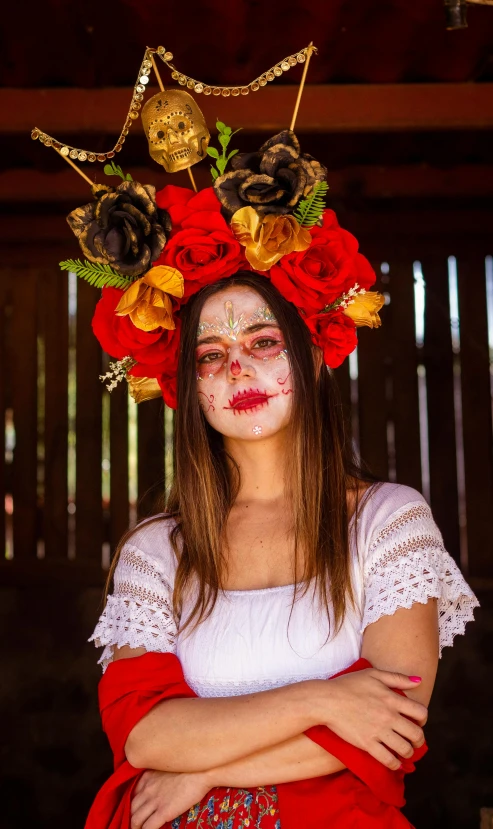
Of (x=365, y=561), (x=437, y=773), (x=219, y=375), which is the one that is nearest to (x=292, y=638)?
(x=365, y=561)

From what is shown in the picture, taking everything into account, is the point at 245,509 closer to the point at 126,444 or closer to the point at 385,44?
the point at 385,44

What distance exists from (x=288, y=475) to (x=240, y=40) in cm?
172

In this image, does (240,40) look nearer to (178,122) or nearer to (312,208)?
(178,122)

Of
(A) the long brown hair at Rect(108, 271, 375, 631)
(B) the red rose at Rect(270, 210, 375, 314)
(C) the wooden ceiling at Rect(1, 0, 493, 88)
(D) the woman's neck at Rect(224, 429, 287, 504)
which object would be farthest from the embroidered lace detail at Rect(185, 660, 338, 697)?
(C) the wooden ceiling at Rect(1, 0, 493, 88)

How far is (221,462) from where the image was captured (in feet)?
8.50

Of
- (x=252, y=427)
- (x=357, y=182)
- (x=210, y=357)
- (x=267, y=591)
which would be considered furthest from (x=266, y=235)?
(x=357, y=182)

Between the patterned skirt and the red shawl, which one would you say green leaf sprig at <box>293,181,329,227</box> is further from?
the patterned skirt

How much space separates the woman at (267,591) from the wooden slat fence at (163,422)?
7.79 feet

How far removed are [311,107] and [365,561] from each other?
6.96ft

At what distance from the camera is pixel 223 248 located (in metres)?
2.42

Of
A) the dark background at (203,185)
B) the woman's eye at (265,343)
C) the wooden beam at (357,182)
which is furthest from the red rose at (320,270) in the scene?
the wooden beam at (357,182)

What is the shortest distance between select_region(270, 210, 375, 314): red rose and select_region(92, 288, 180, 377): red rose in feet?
1.05

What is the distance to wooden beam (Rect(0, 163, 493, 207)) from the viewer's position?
4520 millimetres

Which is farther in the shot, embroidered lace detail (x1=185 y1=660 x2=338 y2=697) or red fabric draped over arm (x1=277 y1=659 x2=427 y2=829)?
embroidered lace detail (x1=185 y1=660 x2=338 y2=697)
